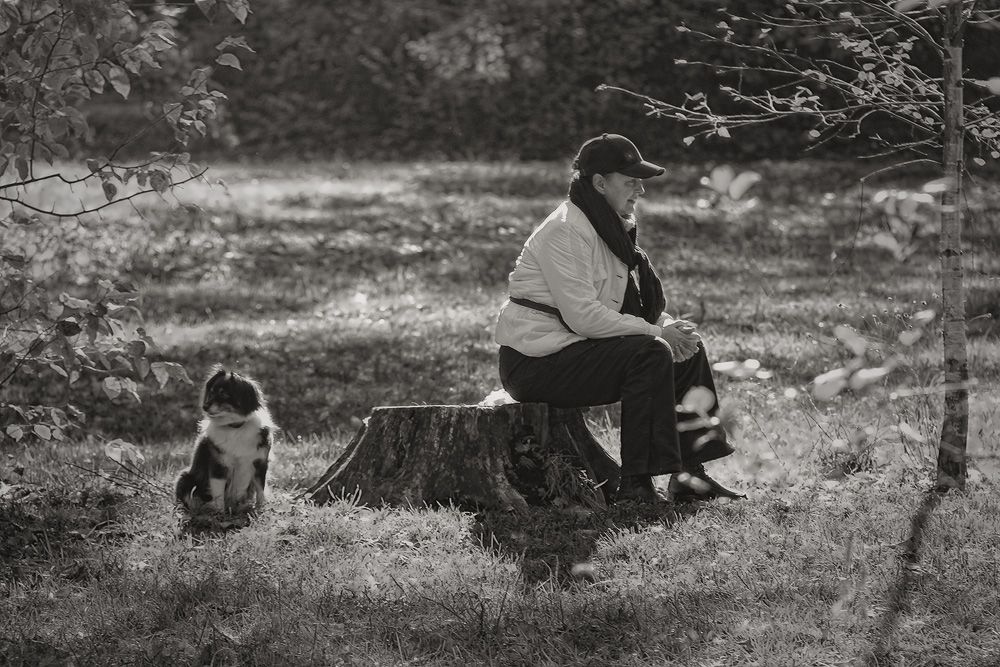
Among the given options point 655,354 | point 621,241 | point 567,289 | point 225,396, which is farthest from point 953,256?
point 225,396

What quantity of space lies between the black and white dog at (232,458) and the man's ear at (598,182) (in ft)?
6.97

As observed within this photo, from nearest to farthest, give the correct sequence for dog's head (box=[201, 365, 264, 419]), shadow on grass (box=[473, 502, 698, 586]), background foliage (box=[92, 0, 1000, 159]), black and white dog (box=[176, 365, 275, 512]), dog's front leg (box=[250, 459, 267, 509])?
shadow on grass (box=[473, 502, 698, 586]), dog's head (box=[201, 365, 264, 419]), black and white dog (box=[176, 365, 275, 512]), dog's front leg (box=[250, 459, 267, 509]), background foliage (box=[92, 0, 1000, 159])

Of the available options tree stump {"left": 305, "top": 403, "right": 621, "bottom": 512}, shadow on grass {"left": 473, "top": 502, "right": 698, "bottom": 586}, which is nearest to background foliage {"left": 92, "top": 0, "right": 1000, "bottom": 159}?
tree stump {"left": 305, "top": 403, "right": 621, "bottom": 512}

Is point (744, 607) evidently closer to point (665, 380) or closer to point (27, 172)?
point (665, 380)

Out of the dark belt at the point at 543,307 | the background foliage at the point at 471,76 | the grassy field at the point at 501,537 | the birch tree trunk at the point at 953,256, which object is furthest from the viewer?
the background foliage at the point at 471,76

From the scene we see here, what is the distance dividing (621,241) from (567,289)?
1.35 ft

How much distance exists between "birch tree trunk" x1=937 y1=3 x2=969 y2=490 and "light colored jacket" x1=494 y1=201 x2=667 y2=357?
144cm

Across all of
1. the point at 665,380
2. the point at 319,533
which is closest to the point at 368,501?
the point at 319,533

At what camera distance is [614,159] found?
5.85 m

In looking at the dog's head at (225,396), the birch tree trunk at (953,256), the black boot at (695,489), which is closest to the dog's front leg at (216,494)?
the dog's head at (225,396)

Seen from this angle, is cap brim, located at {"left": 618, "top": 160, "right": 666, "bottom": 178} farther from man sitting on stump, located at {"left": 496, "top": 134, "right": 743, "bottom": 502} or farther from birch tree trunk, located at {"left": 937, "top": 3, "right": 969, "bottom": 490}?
birch tree trunk, located at {"left": 937, "top": 3, "right": 969, "bottom": 490}

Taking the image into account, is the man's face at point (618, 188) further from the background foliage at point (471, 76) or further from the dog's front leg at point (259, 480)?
the background foliage at point (471, 76)

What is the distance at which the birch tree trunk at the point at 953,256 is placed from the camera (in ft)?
17.4

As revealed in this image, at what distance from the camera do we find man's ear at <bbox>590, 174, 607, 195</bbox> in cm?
592
